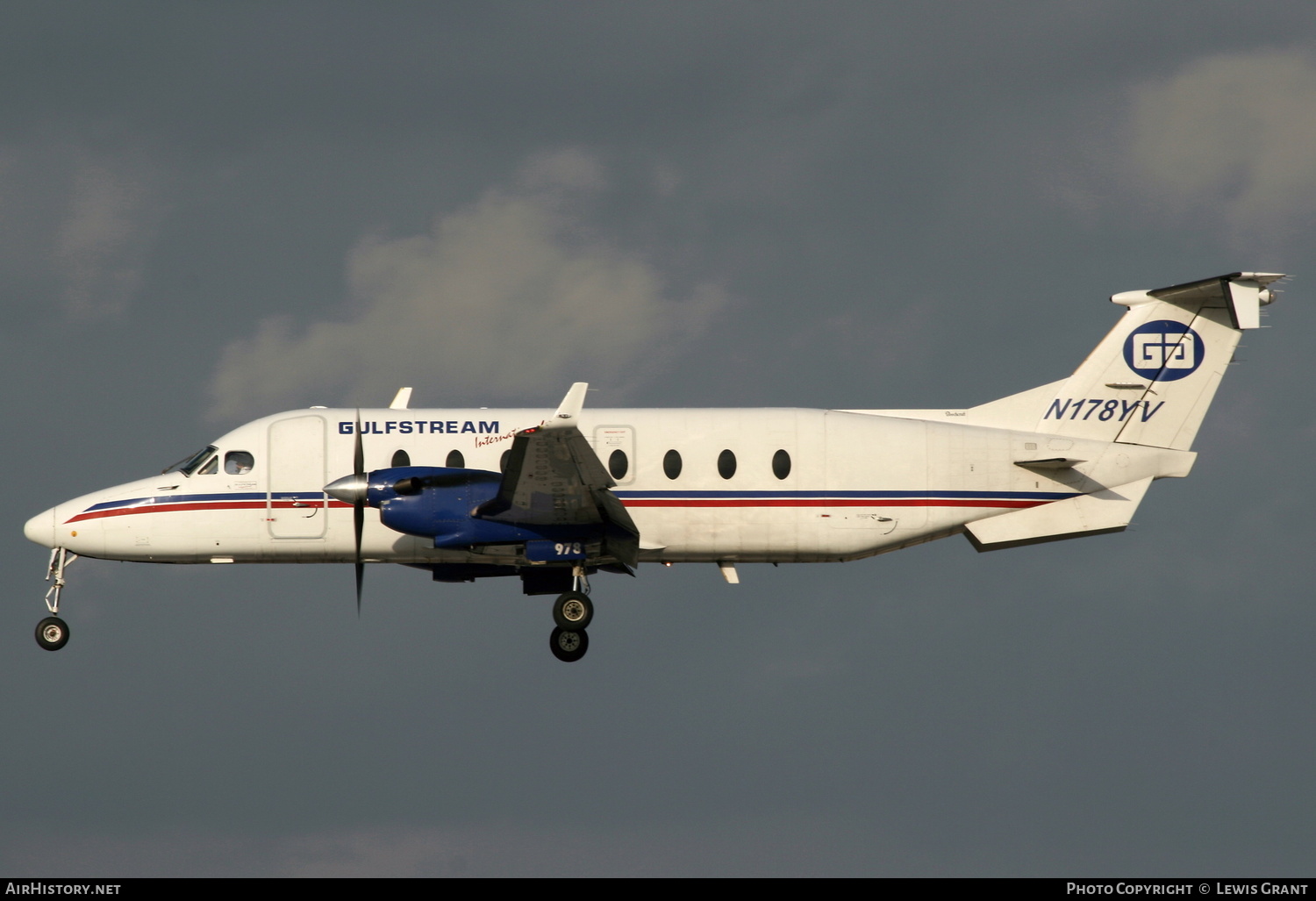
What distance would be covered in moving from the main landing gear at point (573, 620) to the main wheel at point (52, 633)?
8.39 metres

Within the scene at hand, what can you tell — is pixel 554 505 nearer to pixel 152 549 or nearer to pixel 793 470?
pixel 793 470

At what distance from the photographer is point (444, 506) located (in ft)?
84.4

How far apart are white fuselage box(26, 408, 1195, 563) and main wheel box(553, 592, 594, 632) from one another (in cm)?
143

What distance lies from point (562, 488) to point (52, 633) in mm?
9393

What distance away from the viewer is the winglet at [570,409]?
925 inches

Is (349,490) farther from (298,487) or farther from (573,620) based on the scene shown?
(573,620)

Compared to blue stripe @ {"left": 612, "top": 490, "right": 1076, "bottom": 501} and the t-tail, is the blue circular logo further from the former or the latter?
blue stripe @ {"left": 612, "top": 490, "right": 1076, "bottom": 501}

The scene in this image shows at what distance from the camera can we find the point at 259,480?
90.6 feet

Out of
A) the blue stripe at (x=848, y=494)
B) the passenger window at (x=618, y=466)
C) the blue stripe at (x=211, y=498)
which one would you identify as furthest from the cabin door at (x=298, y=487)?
the blue stripe at (x=848, y=494)

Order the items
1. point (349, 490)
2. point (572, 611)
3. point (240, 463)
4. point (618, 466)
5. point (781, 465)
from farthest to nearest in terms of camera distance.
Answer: point (240, 463) → point (781, 465) → point (618, 466) → point (572, 611) → point (349, 490)

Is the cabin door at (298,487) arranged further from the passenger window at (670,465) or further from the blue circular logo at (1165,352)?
the blue circular logo at (1165,352)

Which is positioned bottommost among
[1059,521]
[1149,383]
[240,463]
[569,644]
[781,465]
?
[569,644]

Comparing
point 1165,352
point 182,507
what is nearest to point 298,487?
point 182,507

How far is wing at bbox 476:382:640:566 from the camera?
79.3 feet
